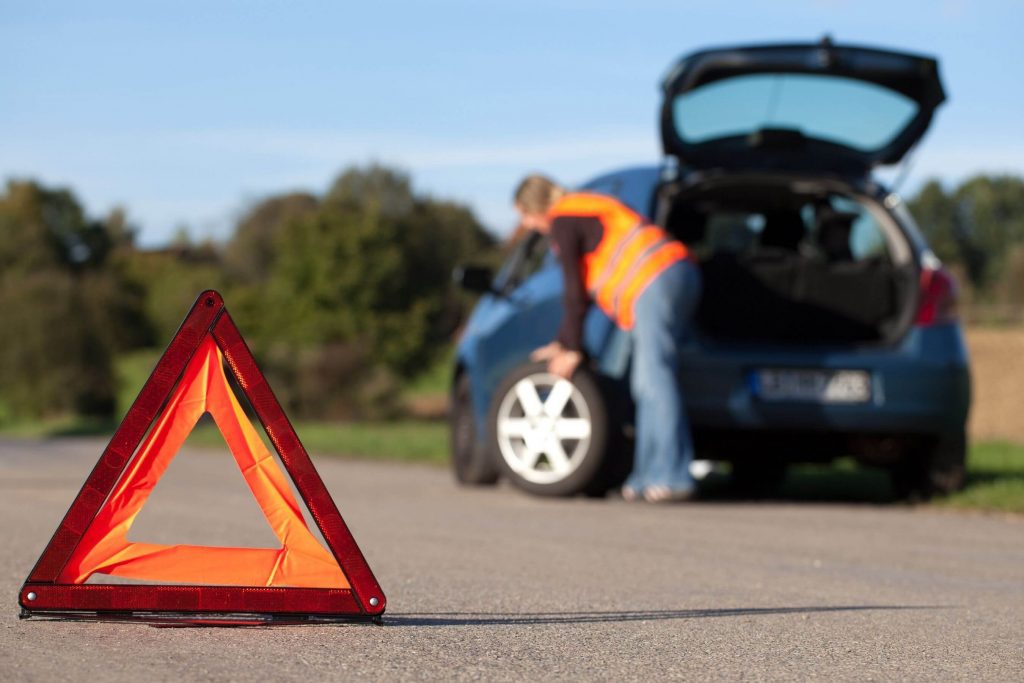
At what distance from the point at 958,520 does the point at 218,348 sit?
5.02 meters

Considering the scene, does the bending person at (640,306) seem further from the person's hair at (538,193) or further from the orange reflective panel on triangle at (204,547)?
the orange reflective panel on triangle at (204,547)

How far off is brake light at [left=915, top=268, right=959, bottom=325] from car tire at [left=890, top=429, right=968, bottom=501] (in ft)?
2.02

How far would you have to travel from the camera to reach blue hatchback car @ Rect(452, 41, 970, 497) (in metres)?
8.70

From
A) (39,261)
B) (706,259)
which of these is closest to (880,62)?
(706,259)

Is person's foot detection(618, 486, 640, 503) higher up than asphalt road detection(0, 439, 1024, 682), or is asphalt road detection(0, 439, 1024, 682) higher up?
asphalt road detection(0, 439, 1024, 682)

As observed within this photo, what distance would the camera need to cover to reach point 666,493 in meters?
8.59

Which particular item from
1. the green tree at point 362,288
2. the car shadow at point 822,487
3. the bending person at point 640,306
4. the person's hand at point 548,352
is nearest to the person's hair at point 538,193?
the bending person at point 640,306

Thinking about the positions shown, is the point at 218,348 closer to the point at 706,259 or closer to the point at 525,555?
the point at 525,555

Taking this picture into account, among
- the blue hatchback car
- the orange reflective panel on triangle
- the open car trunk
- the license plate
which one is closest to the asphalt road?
the orange reflective panel on triangle

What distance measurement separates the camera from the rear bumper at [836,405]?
341 inches

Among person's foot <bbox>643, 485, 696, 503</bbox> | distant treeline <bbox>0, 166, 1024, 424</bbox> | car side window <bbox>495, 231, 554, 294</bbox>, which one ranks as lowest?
distant treeline <bbox>0, 166, 1024, 424</bbox>

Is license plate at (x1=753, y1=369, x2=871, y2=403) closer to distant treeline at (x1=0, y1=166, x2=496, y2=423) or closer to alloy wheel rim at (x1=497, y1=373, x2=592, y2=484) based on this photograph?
alloy wheel rim at (x1=497, y1=373, x2=592, y2=484)

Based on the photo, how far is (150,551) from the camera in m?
4.37

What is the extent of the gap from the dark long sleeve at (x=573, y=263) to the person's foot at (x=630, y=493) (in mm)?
786
